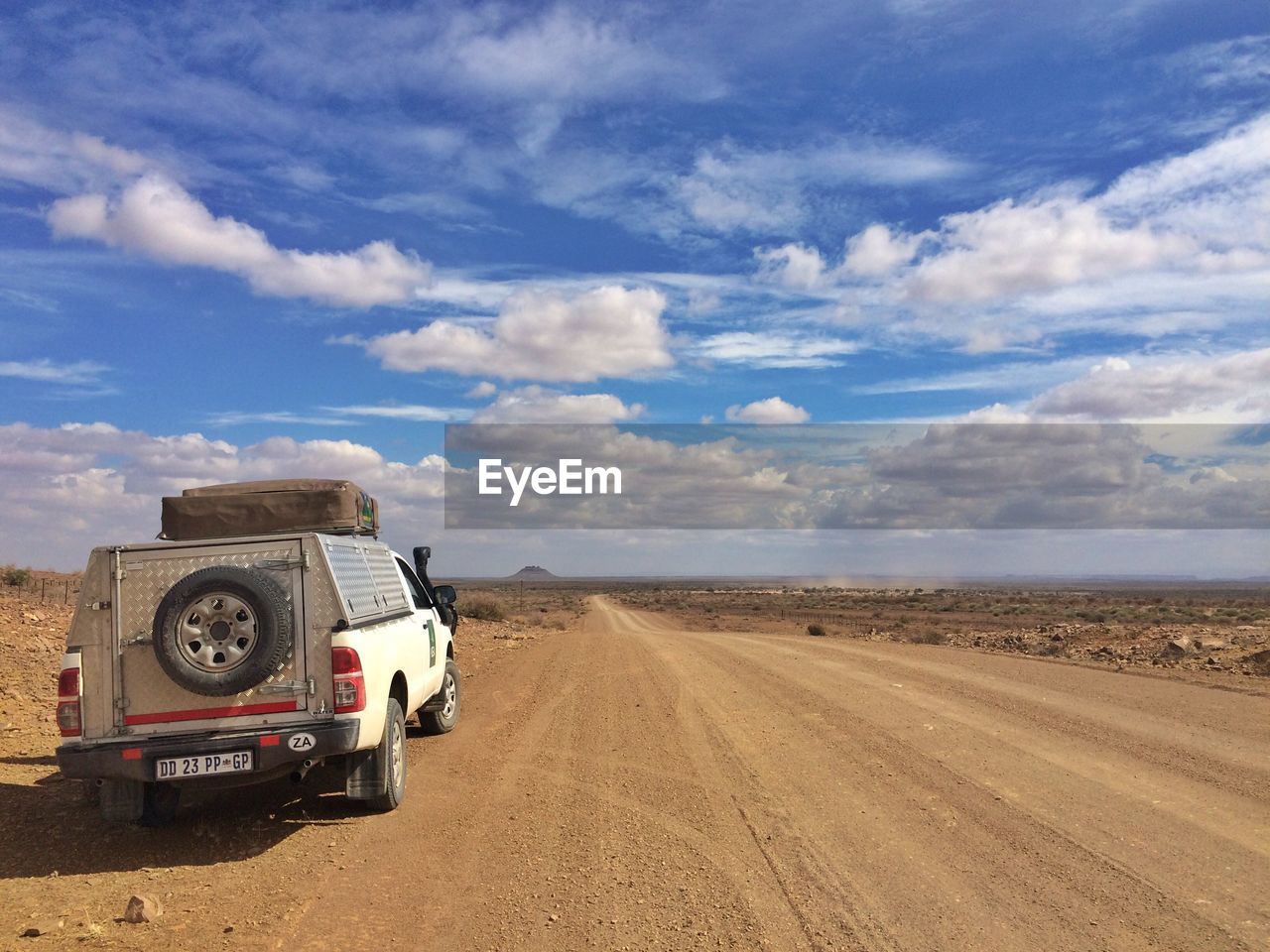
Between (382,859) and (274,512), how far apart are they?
3829 millimetres

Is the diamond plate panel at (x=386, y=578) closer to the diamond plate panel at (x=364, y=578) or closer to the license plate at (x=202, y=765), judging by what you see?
the diamond plate panel at (x=364, y=578)

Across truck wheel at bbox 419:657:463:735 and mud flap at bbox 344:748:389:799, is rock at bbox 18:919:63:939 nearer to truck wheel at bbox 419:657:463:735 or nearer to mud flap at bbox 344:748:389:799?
mud flap at bbox 344:748:389:799

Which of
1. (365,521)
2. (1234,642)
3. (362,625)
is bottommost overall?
(1234,642)

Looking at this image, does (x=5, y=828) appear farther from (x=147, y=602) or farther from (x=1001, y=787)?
(x=1001, y=787)

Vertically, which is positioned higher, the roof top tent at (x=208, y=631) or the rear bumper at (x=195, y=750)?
the roof top tent at (x=208, y=631)

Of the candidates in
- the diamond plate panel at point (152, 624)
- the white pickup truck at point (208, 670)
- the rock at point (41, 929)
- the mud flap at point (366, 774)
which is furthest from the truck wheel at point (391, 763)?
the rock at point (41, 929)

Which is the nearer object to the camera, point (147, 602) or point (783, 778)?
point (147, 602)

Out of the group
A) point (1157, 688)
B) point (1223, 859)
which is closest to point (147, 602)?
point (1223, 859)

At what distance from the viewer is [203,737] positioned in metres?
6.61

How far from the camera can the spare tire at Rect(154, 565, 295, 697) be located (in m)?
6.48

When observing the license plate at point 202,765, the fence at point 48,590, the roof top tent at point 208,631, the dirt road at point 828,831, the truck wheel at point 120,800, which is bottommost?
the dirt road at point 828,831

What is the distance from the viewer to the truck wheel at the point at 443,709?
10836mm

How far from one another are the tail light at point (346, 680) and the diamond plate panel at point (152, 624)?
23 cm

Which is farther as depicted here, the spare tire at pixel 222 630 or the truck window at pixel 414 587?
the truck window at pixel 414 587
